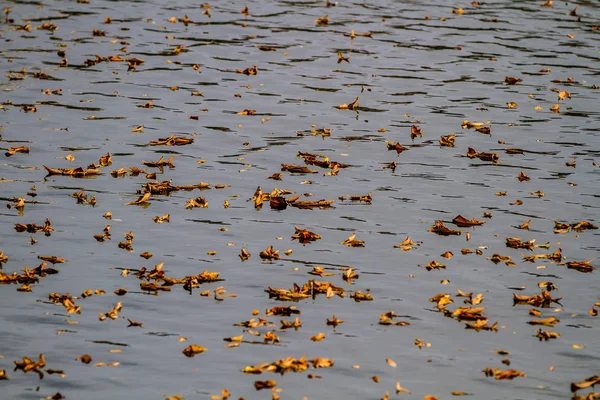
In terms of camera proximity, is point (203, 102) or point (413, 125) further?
point (203, 102)

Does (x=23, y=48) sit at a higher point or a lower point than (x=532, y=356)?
higher

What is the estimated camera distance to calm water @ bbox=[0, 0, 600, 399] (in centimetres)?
999

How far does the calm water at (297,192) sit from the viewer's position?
999 cm

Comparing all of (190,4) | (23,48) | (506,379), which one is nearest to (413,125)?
(506,379)

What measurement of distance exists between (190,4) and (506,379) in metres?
27.3

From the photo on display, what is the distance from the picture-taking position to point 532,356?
10289 millimetres

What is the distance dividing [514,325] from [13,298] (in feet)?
22.4

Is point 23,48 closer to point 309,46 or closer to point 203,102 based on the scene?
Result: point 203,102

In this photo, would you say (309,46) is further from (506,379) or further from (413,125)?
(506,379)

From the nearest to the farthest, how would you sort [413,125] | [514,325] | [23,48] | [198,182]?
1. [514,325]
2. [198,182]
3. [413,125]
4. [23,48]

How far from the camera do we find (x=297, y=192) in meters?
15.8

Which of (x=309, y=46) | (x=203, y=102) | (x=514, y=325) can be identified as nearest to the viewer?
(x=514, y=325)

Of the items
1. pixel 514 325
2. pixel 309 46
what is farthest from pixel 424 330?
pixel 309 46

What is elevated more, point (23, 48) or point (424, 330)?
point (23, 48)
